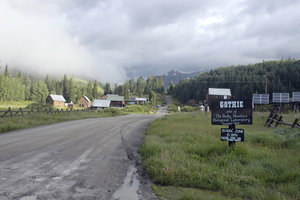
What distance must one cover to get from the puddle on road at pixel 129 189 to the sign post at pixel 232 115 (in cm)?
422

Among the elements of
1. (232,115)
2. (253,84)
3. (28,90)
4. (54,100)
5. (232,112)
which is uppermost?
(253,84)

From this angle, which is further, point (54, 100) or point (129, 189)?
point (54, 100)

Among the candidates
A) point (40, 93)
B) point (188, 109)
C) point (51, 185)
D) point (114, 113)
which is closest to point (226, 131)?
point (51, 185)

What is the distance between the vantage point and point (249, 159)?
6.54 m

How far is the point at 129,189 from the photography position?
4.68m

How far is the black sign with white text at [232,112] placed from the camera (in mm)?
7648

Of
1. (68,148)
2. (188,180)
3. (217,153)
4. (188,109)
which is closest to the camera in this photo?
(188,180)

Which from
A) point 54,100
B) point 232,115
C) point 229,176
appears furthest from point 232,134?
point 54,100

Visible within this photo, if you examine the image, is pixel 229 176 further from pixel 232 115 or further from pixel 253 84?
pixel 253 84

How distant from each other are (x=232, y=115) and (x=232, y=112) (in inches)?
5.0

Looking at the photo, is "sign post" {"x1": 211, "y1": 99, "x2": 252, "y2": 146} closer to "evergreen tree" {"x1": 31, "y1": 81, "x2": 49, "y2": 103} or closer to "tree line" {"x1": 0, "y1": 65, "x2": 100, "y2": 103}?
"tree line" {"x1": 0, "y1": 65, "x2": 100, "y2": 103}

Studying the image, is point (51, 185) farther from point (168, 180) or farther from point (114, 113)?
point (114, 113)

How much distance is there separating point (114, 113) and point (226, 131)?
130 feet

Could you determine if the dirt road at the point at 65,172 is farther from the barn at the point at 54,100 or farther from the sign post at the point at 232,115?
the barn at the point at 54,100
